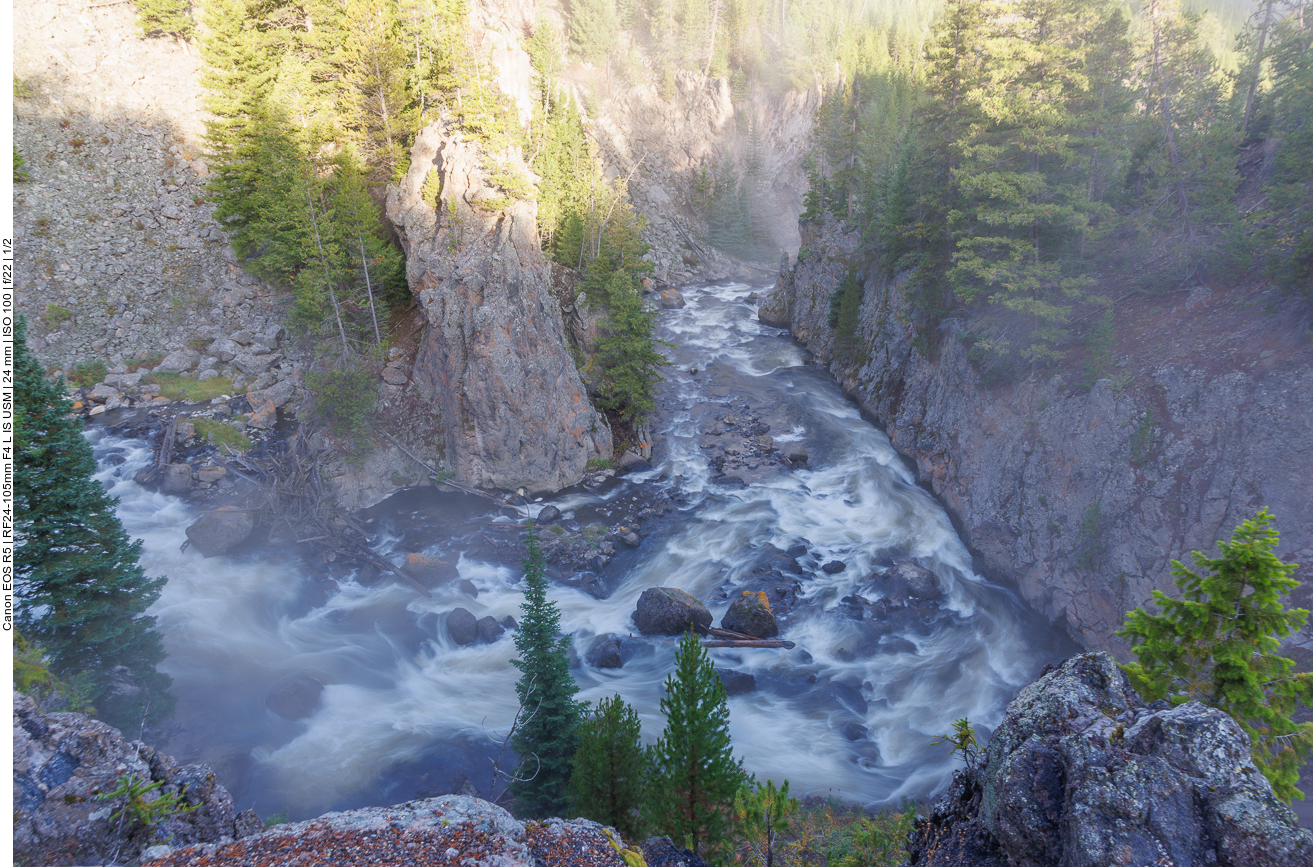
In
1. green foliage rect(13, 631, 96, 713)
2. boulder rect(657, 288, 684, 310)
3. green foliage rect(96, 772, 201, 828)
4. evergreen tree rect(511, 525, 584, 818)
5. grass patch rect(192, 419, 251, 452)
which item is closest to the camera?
green foliage rect(96, 772, 201, 828)

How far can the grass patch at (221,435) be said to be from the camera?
85.4ft

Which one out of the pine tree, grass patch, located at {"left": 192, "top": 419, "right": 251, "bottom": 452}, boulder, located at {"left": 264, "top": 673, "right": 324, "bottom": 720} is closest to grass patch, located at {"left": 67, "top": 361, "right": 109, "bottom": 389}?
grass patch, located at {"left": 192, "top": 419, "right": 251, "bottom": 452}

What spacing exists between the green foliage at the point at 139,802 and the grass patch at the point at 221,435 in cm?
2313

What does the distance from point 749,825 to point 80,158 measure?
4623cm

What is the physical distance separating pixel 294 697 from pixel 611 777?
12135mm

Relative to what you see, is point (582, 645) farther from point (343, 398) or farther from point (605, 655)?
point (343, 398)

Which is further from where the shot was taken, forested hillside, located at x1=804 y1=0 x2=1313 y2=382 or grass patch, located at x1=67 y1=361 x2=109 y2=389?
grass patch, located at x1=67 y1=361 x2=109 y2=389

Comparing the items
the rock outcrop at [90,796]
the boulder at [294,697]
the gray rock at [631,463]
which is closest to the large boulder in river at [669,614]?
the gray rock at [631,463]

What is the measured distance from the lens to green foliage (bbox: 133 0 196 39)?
34.4 meters

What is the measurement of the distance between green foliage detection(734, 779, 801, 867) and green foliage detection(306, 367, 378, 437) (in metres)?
22.2

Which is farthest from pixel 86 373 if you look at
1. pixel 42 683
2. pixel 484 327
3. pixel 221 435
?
pixel 42 683

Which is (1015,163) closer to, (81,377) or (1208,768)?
(1208,768)

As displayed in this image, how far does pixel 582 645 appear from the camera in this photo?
801 inches

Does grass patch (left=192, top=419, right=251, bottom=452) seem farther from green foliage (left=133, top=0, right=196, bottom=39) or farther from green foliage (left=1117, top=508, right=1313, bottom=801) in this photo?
green foliage (left=1117, top=508, right=1313, bottom=801)
